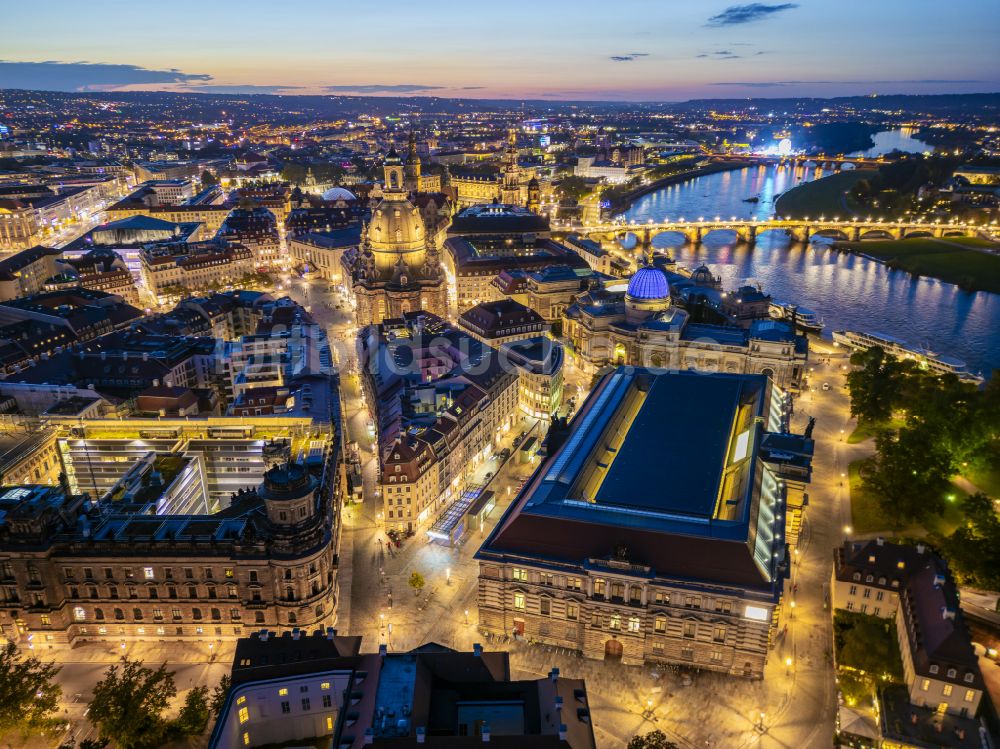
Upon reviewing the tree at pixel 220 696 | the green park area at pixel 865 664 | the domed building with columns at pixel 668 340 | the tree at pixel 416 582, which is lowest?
the tree at pixel 416 582

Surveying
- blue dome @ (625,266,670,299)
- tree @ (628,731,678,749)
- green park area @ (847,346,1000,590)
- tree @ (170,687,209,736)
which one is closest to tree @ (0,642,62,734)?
tree @ (170,687,209,736)

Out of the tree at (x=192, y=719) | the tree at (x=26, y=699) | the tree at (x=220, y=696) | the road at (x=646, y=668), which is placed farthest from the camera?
the road at (x=646, y=668)

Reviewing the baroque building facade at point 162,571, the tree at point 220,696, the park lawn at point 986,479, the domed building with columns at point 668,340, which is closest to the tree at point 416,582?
the baroque building facade at point 162,571

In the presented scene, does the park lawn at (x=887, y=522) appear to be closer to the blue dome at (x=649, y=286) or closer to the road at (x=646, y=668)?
the road at (x=646, y=668)

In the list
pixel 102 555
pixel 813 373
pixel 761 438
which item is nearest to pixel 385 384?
pixel 102 555

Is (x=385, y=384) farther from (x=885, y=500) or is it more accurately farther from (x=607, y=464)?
(x=885, y=500)

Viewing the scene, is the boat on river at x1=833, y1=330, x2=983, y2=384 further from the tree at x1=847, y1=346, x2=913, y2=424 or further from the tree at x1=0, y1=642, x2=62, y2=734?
the tree at x1=0, y1=642, x2=62, y2=734
